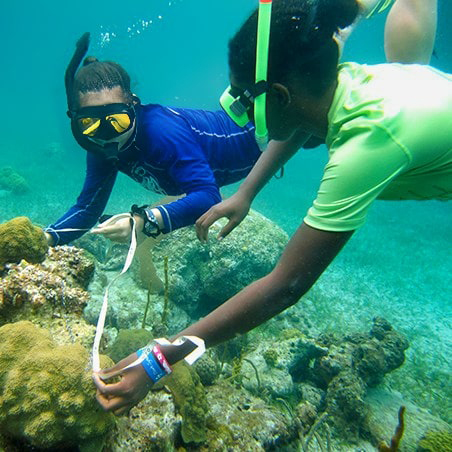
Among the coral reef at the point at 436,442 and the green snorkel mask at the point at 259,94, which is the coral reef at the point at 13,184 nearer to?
the green snorkel mask at the point at 259,94

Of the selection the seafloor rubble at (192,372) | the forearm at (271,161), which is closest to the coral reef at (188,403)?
the seafloor rubble at (192,372)

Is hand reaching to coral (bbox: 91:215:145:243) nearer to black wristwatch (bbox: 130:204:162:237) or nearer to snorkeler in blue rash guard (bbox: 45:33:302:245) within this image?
snorkeler in blue rash guard (bbox: 45:33:302:245)

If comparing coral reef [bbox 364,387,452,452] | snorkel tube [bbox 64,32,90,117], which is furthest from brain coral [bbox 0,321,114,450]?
coral reef [bbox 364,387,452,452]

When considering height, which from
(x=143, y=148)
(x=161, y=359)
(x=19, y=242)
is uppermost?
(x=143, y=148)

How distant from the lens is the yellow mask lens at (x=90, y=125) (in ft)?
8.26

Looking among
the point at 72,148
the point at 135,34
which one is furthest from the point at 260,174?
the point at 135,34

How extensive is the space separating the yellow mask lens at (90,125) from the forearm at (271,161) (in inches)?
50.2

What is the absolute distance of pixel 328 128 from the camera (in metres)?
1.57

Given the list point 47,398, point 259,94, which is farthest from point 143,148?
point 47,398

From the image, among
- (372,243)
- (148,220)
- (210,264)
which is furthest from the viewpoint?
(372,243)

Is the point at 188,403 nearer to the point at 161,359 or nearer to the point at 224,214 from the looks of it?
the point at 161,359

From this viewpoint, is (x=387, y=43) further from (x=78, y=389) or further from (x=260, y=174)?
(x=78, y=389)

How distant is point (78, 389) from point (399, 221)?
13.9 metres

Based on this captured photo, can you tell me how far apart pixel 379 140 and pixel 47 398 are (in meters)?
1.79
